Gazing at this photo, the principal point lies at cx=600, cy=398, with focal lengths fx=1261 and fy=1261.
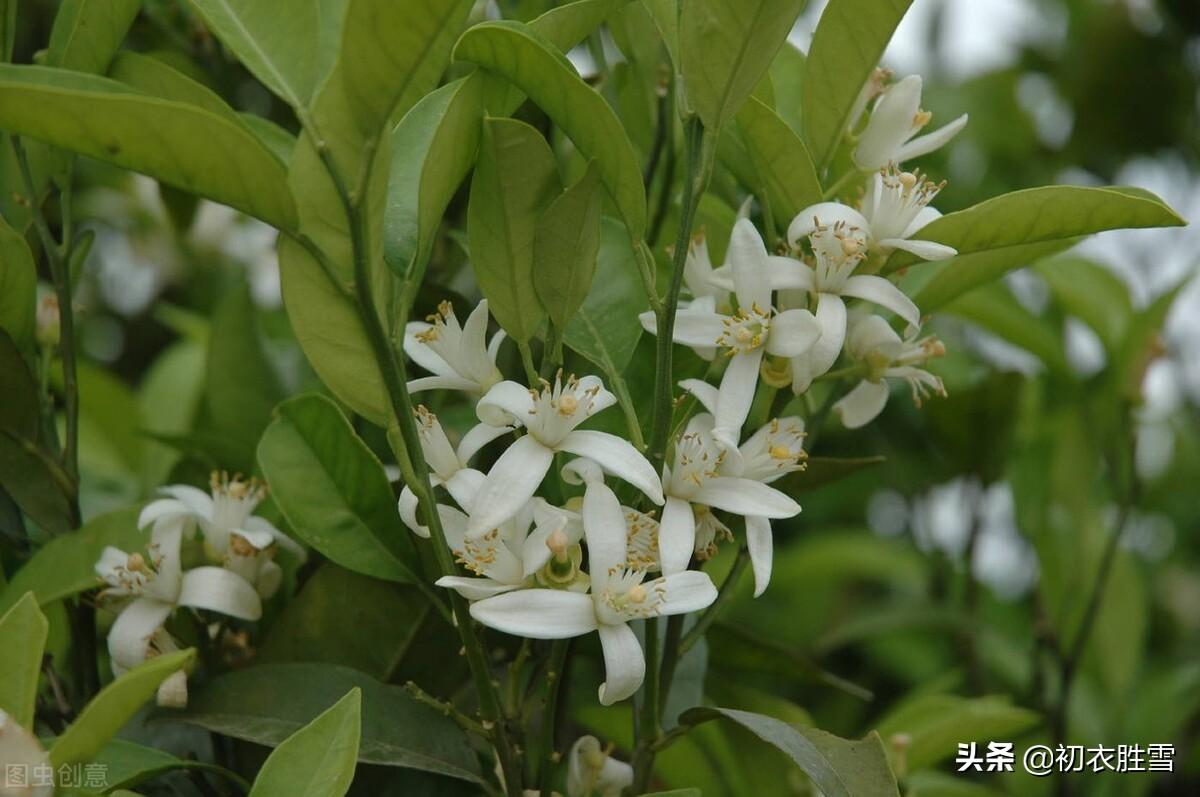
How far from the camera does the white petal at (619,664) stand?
65 centimetres

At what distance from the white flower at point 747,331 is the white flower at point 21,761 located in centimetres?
37

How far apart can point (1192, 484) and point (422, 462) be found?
5.48 ft

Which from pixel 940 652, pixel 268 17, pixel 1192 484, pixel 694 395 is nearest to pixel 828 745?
pixel 694 395

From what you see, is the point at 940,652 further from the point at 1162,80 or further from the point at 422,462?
the point at 422,462

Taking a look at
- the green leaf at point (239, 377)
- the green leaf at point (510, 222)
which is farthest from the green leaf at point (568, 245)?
the green leaf at point (239, 377)

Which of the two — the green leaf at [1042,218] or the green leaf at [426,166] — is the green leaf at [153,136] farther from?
the green leaf at [1042,218]

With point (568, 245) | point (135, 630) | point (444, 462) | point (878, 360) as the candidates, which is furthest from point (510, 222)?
point (135, 630)

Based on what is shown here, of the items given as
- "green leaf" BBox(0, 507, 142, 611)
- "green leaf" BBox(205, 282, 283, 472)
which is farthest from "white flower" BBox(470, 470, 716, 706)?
"green leaf" BBox(205, 282, 283, 472)

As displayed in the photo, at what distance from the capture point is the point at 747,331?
2.31 feet

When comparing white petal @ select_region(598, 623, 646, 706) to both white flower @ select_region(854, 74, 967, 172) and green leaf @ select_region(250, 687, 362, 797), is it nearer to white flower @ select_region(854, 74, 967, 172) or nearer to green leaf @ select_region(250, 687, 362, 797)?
green leaf @ select_region(250, 687, 362, 797)

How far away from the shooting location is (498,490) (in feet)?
2.12

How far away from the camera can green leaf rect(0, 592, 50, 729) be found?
0.62 meters

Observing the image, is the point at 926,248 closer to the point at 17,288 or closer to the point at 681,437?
the point at 681,437

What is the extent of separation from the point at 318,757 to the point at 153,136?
1.04 ft
